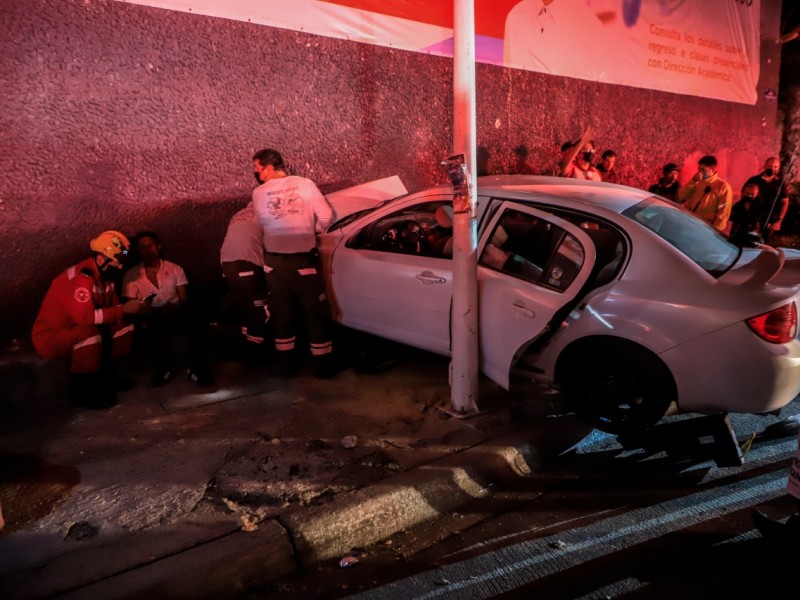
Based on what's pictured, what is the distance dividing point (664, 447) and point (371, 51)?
17.8 feet

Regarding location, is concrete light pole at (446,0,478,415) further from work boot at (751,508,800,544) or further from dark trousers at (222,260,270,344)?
dark trousers at (222,260,270,344)

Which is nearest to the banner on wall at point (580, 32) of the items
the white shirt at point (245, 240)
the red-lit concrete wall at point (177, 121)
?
the red-lit concrete wall at point (177, 121)

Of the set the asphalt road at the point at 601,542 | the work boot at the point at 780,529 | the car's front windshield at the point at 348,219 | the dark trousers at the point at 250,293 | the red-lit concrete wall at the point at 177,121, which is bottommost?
the asphalt road at the point at 601,542

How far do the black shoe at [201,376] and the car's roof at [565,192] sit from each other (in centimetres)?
262

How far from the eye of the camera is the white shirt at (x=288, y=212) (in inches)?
183

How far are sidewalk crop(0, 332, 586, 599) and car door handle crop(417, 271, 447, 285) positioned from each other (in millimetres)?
878

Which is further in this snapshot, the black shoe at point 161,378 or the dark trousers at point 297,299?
the black shoe at point 161,378

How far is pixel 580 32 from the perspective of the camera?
8.82 metres

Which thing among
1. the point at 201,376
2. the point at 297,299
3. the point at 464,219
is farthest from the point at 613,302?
the point at 201,376

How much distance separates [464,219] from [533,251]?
2.08ft

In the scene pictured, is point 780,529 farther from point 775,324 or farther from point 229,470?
point 229,470

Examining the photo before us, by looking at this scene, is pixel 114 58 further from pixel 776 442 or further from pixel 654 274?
pixel 776 442

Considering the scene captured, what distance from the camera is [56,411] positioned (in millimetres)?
4480

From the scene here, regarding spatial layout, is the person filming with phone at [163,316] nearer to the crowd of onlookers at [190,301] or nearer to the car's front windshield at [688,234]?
the crowd of onlookers at [190,301]
